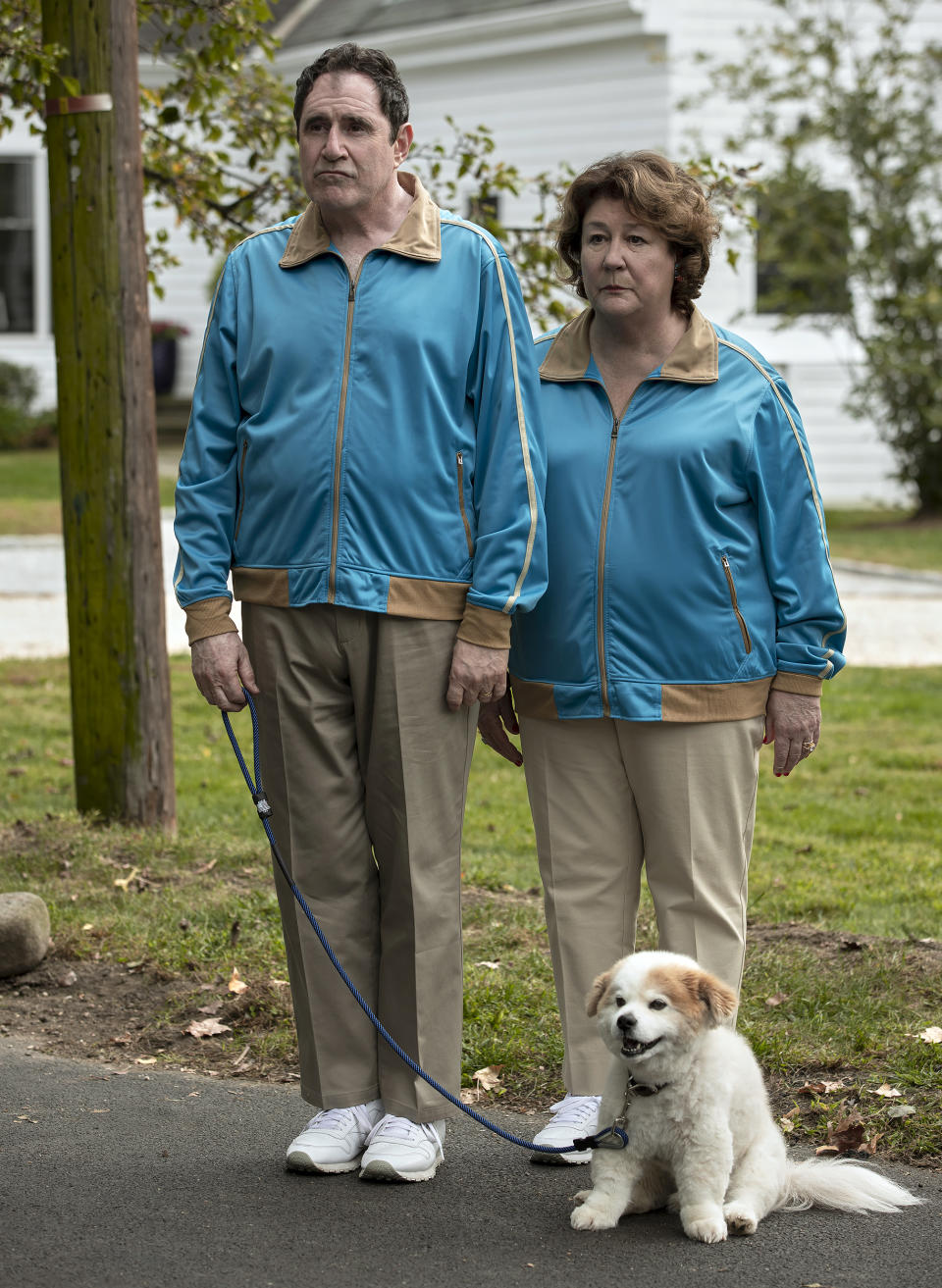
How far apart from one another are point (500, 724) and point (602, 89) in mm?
16709

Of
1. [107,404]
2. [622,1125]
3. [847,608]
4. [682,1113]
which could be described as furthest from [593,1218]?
[847,608]

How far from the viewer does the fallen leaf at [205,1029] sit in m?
4.73

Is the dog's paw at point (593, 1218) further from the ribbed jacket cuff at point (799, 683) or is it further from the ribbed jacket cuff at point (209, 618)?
the ribbed jacket cuff at point (209, 618)

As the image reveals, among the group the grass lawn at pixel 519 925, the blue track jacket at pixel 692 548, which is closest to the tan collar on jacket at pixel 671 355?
the blue track jacket at pixel 692 548

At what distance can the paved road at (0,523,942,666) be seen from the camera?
11875 mm

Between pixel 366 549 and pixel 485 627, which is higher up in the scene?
pixel 366 549

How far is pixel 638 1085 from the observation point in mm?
3312

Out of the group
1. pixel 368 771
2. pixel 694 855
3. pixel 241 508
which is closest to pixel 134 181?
pixel 241 508

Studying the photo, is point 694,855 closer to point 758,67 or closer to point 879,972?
point 879,972

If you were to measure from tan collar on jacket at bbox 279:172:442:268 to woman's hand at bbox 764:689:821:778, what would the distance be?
1266 mm

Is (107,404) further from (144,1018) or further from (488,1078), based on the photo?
(488,1078)

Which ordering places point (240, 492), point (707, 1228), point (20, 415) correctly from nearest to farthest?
point (707, 1228) < point (240, 492) < point (20, 415)

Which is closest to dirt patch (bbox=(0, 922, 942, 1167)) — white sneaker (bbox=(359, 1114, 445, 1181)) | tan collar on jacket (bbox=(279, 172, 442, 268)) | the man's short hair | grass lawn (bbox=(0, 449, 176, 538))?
white sneaker (bbox=(359, 1114, 445, 1181))

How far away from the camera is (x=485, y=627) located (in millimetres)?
3523
